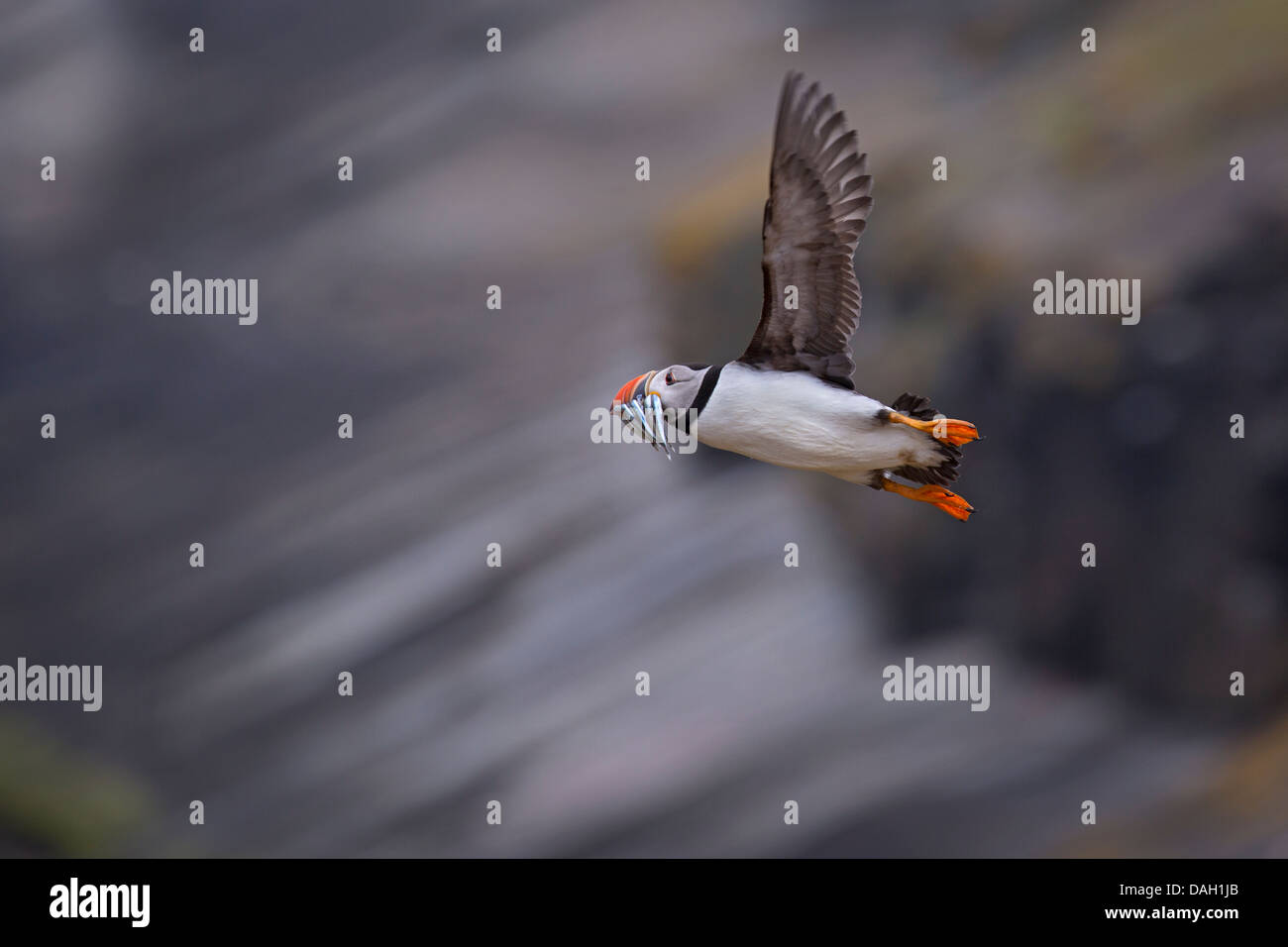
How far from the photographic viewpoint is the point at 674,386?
396 cm

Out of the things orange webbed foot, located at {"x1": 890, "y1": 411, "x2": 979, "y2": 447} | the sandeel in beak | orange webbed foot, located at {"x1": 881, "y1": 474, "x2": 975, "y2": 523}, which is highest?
the sandeel in beak

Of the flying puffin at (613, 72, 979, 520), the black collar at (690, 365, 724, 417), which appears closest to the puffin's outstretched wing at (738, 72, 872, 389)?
the flying puffin at (613, 72, 979, 520)

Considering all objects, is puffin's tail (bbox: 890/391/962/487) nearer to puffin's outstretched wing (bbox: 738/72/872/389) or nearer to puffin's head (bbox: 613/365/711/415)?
puffin's outstretched wing (bbox: 738/72/872/389)

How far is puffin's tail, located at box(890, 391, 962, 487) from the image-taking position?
382cm

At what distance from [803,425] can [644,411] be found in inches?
19.6

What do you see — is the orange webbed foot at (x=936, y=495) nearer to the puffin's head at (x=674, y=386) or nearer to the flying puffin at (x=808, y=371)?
the flying puffin at (x=808, y=371)

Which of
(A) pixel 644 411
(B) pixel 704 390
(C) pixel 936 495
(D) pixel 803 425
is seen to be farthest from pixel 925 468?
(A) pixel 644 411

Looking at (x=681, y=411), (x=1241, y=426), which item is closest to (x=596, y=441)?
(x=681, y=411)

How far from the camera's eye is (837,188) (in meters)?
3.81

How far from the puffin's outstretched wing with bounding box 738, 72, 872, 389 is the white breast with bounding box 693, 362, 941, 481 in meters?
0.10

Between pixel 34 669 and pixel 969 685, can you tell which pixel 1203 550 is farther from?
pixel 34 669

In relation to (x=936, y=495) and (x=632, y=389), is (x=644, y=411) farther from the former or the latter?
(x=936, y=495)

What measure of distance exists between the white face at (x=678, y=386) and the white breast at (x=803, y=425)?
6cm

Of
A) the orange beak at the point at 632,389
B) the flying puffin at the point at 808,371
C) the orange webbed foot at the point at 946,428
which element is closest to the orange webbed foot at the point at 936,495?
the flying puffin at the point at 808,371
